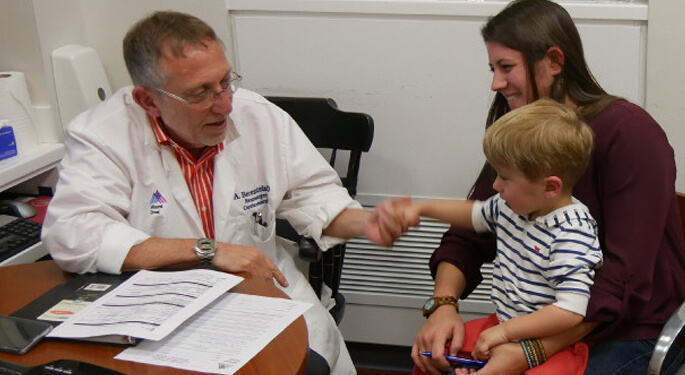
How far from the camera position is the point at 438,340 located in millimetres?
1787

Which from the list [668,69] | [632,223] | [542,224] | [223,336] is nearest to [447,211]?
[542,224]

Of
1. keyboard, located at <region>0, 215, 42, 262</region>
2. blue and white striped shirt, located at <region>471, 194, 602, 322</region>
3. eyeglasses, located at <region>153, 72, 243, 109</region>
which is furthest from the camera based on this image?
keyboard, located at <region>0, 215, 42, 262</region>

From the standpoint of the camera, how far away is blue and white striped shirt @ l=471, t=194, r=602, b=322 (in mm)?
1584

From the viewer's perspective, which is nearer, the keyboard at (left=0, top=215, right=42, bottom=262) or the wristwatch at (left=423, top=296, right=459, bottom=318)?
the wristwatch at (left=423, top=296, right=459, bottom=318)

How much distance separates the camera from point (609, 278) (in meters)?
1.67

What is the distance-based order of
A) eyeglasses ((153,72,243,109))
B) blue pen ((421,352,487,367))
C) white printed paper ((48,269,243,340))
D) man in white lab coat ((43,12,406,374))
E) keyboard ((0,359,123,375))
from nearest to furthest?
1. keyboard ((0,359,123,375))
2. white printed paper ((48,269,243,340))
3. blue pen ((421,352,487,367))
4. man in white lab coat ((43,12,406,374))
5. eyeglasses ((153,72,243,109))

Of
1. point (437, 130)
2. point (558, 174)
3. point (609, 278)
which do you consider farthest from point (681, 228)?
point (437, 130)

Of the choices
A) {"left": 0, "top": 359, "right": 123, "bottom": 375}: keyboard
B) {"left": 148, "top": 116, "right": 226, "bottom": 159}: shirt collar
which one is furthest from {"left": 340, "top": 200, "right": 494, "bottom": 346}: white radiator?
{"left": 0, "top": 359, "right": 123, "bottom": 375}: keyboard

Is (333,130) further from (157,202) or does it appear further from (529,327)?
(529,327)

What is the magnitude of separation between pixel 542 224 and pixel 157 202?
3.12ft

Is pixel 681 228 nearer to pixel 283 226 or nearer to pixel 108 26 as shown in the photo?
pixel 283 226

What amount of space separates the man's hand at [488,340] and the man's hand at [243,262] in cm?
46

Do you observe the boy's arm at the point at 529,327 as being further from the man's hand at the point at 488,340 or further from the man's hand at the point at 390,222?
the man's hand at the point at 390,222

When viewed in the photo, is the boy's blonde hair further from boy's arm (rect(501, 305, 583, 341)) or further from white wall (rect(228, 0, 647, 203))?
white wall (rect(228, 0, 647, 203))
